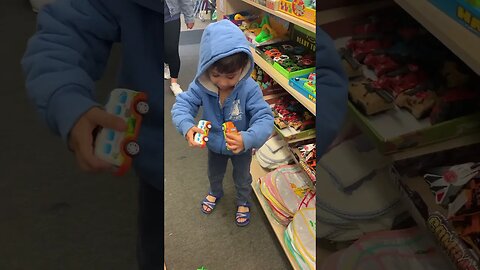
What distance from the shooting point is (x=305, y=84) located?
120cm

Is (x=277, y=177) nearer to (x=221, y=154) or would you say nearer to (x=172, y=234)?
(x=221, y=154)

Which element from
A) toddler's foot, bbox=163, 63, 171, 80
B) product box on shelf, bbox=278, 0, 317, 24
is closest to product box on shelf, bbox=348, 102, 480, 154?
toddler's foot, bbox=163, 63, 171, 80

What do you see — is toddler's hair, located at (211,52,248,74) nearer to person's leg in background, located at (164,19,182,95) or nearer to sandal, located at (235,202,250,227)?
person's leg in background, located at (164,19,182,95)

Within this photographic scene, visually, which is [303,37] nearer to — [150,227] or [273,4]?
[273,4]

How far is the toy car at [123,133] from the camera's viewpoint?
0.35 metres

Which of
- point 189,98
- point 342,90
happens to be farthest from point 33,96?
point 189,98

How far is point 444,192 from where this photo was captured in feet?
0.89

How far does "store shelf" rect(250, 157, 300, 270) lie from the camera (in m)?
1.30

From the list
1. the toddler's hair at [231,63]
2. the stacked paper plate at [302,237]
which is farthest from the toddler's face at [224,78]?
the stacked paper plate at [302,237]

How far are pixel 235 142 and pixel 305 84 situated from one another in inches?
10.3

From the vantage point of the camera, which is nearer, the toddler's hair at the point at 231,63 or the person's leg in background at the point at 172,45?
the person's leg in background at the point at 172,45

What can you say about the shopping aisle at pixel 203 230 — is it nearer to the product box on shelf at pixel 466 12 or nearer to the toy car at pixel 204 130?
the toy car at pixel 204 130

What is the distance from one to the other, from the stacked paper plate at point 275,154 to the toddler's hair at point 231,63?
1.57 ft

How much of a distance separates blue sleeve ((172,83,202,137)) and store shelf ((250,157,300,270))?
0.45 meters
